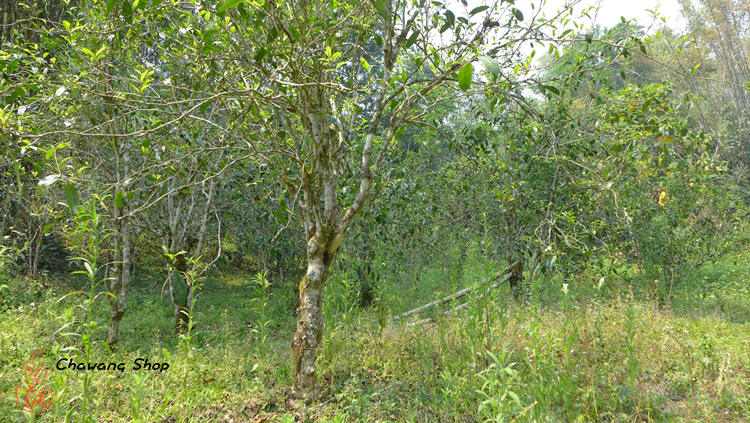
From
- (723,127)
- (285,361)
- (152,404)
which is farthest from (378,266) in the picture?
(723,127)

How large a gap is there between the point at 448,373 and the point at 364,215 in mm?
2127

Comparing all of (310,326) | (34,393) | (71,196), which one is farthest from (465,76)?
(34,393)

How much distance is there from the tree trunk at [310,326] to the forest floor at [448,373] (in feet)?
0.60

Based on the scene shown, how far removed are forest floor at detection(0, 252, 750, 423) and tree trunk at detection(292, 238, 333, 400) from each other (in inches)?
7.2

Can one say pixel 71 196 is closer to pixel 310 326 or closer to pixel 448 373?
pixel 310 326

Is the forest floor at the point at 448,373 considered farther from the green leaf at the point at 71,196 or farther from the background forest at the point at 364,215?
the green leaf at the point at 71,196

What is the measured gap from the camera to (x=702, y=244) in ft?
24.7

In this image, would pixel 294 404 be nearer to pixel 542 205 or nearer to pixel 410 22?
pixel 410 22

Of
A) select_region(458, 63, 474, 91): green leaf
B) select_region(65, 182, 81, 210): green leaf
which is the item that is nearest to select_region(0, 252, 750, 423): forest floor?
select_region(65, 182, 81, 210): green leaf

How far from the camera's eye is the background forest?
2783mm

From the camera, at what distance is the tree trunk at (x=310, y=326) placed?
3311mm

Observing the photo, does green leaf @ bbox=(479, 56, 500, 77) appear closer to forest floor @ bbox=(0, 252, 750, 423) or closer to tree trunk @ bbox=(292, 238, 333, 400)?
Result: forest floor @ bbox=(0, 252, 750, 423)

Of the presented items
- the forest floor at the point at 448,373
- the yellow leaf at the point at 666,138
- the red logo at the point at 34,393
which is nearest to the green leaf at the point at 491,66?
the forest floor at the point at 448,373

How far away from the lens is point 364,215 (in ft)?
15.6
